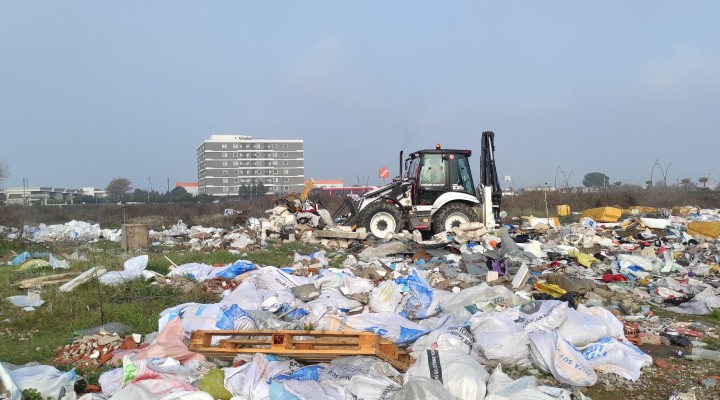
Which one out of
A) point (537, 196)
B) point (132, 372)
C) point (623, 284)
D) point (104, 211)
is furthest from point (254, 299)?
point (537, 196)

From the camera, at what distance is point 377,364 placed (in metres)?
3.98

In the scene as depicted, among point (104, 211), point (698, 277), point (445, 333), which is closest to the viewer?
point (445, 333)

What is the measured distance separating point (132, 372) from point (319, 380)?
1339 mm

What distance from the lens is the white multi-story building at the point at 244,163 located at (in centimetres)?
6569

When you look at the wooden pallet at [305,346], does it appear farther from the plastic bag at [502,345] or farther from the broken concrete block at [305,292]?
the broken concrete block at [305,292]

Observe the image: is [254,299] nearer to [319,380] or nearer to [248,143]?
[319,380]

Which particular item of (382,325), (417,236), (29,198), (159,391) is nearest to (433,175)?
(417,236)

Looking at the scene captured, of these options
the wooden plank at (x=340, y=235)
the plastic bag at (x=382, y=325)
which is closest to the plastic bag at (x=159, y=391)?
the plastic bag at (x=382, y=325)

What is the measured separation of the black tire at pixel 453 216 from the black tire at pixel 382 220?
855 millimetres

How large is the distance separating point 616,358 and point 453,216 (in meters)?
8.34

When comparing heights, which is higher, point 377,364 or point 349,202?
point 349,202

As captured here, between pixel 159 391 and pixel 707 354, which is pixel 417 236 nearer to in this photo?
pixel 707 354

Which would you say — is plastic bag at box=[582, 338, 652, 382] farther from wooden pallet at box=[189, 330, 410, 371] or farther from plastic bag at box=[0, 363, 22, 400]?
plastic bag at box=[0, 363, 22, 400]

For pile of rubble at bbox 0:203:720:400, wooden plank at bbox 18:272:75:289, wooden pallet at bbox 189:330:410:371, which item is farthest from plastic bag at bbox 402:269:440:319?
wooden plank at bbox 18:272:75:289
